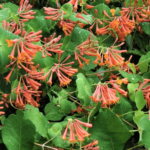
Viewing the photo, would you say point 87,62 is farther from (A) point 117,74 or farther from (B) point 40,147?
(B) point 40,147

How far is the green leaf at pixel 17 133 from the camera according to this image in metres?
0.73

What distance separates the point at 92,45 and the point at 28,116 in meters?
0.40

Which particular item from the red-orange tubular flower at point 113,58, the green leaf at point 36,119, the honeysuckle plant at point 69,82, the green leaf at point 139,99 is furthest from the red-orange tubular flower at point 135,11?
the green leaf at point 36,119

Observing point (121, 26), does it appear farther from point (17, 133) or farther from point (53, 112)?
point (17, 133)

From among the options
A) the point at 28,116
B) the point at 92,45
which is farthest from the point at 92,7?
the point at 28,116

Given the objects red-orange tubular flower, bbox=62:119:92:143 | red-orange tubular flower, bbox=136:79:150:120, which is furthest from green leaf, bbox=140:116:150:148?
red-orange tubular flower, bbox=136:79:150:120

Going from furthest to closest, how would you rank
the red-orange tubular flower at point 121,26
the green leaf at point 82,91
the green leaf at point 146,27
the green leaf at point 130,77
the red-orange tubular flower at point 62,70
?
the green leaf at point 146,27, the red-orange tubular flower at point 121,26, the green leaf at point 130,77, the red-orange tubular flower at point 62,70, the green leaf at point 82,91

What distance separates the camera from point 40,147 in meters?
0.82

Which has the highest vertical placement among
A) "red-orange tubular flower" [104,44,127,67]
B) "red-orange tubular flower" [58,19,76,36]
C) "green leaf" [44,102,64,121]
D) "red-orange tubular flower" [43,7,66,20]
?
"red-orange tubular flower" [43,7,66,20]

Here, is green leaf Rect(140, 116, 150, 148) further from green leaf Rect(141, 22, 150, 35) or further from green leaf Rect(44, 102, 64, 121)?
green leaf Rect(141, 22, 150, 35)

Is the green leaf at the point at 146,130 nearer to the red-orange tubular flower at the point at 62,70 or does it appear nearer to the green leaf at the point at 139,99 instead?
the green leaf at the point at 139,99

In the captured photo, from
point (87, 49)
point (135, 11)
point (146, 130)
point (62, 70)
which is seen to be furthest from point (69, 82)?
A: point (135, 11)

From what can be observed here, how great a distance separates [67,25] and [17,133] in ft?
1.83

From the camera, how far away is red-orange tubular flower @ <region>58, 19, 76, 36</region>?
1.09 m
